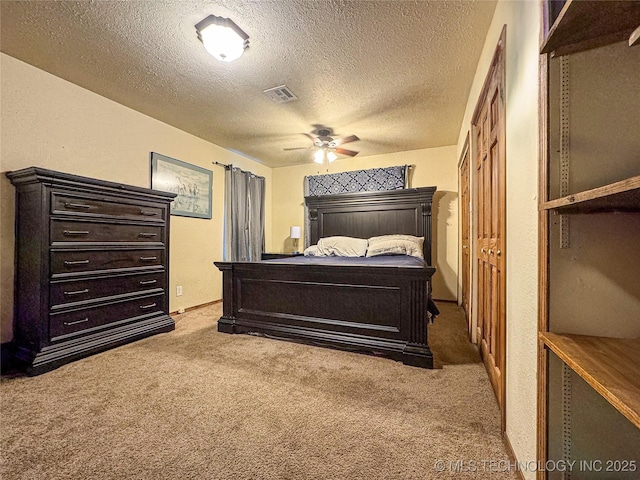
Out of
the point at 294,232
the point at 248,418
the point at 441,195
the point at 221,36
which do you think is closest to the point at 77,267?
the point at 248,418

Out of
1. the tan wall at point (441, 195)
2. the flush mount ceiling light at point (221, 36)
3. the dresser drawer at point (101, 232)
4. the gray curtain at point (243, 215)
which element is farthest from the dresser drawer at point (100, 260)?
the tan wall at point (441, 195)

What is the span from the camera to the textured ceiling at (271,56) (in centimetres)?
178

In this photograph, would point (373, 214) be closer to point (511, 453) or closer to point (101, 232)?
point (101, 232)

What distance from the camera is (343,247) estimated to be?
435 cm

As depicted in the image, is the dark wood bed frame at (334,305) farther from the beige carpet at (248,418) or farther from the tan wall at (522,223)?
the tan wall at (522,223)

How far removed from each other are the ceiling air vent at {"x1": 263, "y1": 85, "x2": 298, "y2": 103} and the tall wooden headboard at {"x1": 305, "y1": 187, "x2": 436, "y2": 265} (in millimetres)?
2138

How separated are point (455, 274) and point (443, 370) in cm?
263

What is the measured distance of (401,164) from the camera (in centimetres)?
468

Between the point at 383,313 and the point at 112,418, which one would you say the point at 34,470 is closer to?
the point at 112,418

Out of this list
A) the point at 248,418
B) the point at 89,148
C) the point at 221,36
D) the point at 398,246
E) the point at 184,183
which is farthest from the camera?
the point at 398,246

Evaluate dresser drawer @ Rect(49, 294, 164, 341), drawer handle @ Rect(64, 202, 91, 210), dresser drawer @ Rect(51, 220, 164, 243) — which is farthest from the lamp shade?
drawer handle @ Rect(64, 202, 91, 210)

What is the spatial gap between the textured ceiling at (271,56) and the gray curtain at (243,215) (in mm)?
1199

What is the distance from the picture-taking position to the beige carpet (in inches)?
46.8

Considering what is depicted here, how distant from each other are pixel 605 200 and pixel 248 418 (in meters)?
1.71
